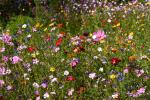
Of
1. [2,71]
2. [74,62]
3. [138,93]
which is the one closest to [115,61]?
[74,62]

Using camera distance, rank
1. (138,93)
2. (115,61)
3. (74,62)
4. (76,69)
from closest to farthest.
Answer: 1. (138,93)
2. (115,61)
3. (74,62)
4. (76,69)

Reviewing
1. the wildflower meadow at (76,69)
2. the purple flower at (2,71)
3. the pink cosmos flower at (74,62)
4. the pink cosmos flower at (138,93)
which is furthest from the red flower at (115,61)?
the purple flower at (2,71)

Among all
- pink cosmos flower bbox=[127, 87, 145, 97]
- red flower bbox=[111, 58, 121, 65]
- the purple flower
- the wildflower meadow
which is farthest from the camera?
the purple flower

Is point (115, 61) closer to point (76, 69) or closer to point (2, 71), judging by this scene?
point (76, 69)

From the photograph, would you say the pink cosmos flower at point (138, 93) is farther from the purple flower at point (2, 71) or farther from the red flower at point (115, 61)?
the purple flower at point (2, 71)

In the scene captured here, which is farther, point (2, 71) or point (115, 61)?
point (2, 71)

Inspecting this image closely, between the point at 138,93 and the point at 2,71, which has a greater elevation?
the point at 2,71

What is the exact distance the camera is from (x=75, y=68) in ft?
17.6

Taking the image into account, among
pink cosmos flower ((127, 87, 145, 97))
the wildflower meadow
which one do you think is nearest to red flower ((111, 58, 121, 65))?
the wildflower meadow

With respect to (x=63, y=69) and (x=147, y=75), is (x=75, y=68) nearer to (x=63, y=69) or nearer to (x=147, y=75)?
(x=63, y=69)

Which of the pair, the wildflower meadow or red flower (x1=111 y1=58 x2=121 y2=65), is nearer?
the wildflower meadow

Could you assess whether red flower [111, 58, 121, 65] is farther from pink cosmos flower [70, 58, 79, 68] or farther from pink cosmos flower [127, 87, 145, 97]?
pink cosmos flower [127, 87, 145, 97]

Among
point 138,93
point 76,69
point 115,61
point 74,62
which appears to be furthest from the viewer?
point 76,69

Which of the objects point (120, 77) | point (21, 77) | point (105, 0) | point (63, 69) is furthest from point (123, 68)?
point (105, 0)
